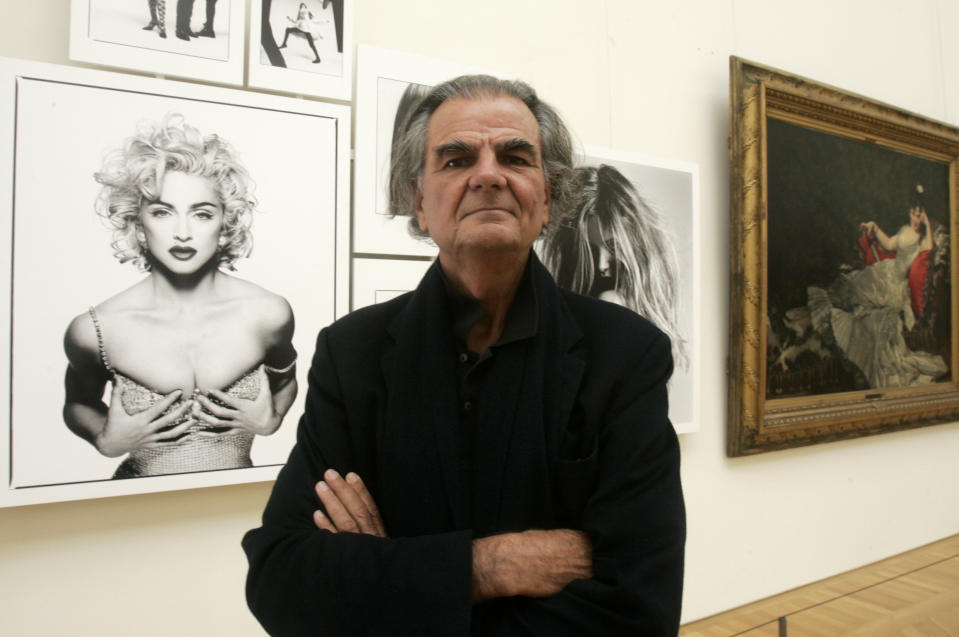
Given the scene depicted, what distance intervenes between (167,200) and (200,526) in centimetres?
112

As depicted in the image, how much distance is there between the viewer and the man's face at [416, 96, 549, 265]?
136 centimetres

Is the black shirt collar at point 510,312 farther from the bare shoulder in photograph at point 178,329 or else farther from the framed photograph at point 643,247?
the framed photograph at point 643,247

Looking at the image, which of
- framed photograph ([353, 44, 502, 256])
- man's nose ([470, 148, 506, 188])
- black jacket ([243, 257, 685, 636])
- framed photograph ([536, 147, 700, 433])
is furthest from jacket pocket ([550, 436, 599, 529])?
framed photograph ([536, 147, 700, 433])

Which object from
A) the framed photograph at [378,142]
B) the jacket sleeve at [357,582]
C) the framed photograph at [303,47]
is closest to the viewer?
the jacket sleeve at [357,582]

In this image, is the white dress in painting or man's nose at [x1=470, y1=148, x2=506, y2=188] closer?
man's nose at [x1=470, y1=148, x2=506, y2=188]

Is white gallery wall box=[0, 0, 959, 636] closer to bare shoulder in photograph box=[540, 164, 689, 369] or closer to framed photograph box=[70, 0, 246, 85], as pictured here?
framed photograph box=[70, 0, 246, 85]

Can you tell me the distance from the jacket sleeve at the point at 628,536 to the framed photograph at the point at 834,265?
83.3 inches

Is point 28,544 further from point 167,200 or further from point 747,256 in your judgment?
point 747,256

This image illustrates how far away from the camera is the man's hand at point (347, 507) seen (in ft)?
4.19

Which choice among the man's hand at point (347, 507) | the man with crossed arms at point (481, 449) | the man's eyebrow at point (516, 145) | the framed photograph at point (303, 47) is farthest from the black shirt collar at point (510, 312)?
the framed photograph at point (303, 47)

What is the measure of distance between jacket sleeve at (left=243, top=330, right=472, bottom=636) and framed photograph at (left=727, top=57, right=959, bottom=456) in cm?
250

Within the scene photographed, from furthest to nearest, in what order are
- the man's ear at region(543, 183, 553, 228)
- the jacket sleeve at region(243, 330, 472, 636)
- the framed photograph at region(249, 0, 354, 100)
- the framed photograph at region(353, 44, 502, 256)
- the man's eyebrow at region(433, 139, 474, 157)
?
the framed photograph at region(353, 44, 502, 256), the framed photograph at region(249, 0, 354, 100), the man's ear at region(543, 183, 553, 228), the man's eyebrow at region(433, 139, 474, 157), the jacket sleeve at region(243, 330, 472, 636)

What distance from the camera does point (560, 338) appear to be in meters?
1.40

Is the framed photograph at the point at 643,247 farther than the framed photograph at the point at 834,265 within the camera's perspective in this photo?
No
